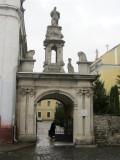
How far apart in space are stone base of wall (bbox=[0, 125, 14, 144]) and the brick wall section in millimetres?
5683

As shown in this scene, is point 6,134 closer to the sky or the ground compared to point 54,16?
closer to the ground

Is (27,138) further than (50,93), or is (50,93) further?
(50,93)

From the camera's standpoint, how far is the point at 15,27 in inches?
667

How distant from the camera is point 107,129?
17.3m

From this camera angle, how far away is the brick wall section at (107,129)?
17044mm

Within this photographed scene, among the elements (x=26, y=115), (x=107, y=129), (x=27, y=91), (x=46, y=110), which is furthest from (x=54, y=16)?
(x=46, y=110)

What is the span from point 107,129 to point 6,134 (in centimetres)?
674

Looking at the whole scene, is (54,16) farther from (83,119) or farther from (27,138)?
(27,138)

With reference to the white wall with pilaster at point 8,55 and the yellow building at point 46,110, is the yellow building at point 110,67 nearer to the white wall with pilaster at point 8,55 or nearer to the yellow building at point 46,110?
the white wall with pilaster at point 8,55

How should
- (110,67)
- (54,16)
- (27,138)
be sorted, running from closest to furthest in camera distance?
(27,138)
(54,16)
(110,67)

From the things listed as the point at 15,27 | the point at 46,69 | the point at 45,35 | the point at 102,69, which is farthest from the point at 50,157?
the point at 102,69

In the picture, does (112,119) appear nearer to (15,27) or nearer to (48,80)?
(48,80)

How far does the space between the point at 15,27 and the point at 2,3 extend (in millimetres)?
1798

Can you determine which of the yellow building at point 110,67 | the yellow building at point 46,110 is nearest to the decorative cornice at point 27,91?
the yellow building at point 110,67
